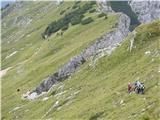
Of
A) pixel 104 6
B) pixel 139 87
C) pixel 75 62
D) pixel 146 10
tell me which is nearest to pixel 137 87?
pixel 139 87

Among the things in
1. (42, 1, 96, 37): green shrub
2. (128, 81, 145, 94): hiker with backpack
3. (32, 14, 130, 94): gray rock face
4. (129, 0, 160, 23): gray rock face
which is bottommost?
(129, 0, 160, 23): gray rock face

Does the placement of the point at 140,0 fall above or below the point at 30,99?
below

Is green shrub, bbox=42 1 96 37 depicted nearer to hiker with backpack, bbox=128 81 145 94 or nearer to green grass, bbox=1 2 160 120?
green grass, bbox=1 2 160 120

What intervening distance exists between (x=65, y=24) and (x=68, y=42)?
34086mm

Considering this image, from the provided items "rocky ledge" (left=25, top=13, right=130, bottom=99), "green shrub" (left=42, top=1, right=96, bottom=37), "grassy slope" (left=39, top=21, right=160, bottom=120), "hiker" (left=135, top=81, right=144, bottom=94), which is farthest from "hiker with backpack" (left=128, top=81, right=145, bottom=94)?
"green shrub" (left=42, top=1, right=96, bottom=37)

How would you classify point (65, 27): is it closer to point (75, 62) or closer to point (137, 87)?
point (75, 62)

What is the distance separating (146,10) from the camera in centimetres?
18350

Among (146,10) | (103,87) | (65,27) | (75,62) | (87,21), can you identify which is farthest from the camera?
(146,10)

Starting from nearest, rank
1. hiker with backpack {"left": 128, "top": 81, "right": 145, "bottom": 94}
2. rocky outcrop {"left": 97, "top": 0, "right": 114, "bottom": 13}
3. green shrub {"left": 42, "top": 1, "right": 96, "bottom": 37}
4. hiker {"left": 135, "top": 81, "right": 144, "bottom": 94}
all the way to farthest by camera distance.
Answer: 1. hiker {"left": 135, "top": 81, "right": 144, "bottom": 94}
2. hiker with backpack {"left": 128, "top": 81, "right": 145, "bottom": 94}
3. rocky outcrop {"left": 97, "top": 0, "right": 114, "bottom": 13}
4. green shrub {"left": 42, "top": 1, "right": 96, "bottom": 37}

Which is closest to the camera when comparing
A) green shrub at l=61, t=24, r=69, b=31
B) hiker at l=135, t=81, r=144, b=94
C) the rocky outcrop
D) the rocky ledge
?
hiker at l=135, t=81, r=144, b=94

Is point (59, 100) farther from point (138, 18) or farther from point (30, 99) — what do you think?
point (138, 18)

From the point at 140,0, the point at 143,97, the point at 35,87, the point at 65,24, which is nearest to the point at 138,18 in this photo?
the point at 140,0

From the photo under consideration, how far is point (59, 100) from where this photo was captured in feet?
269

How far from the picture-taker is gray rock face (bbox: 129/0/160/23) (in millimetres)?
176875
